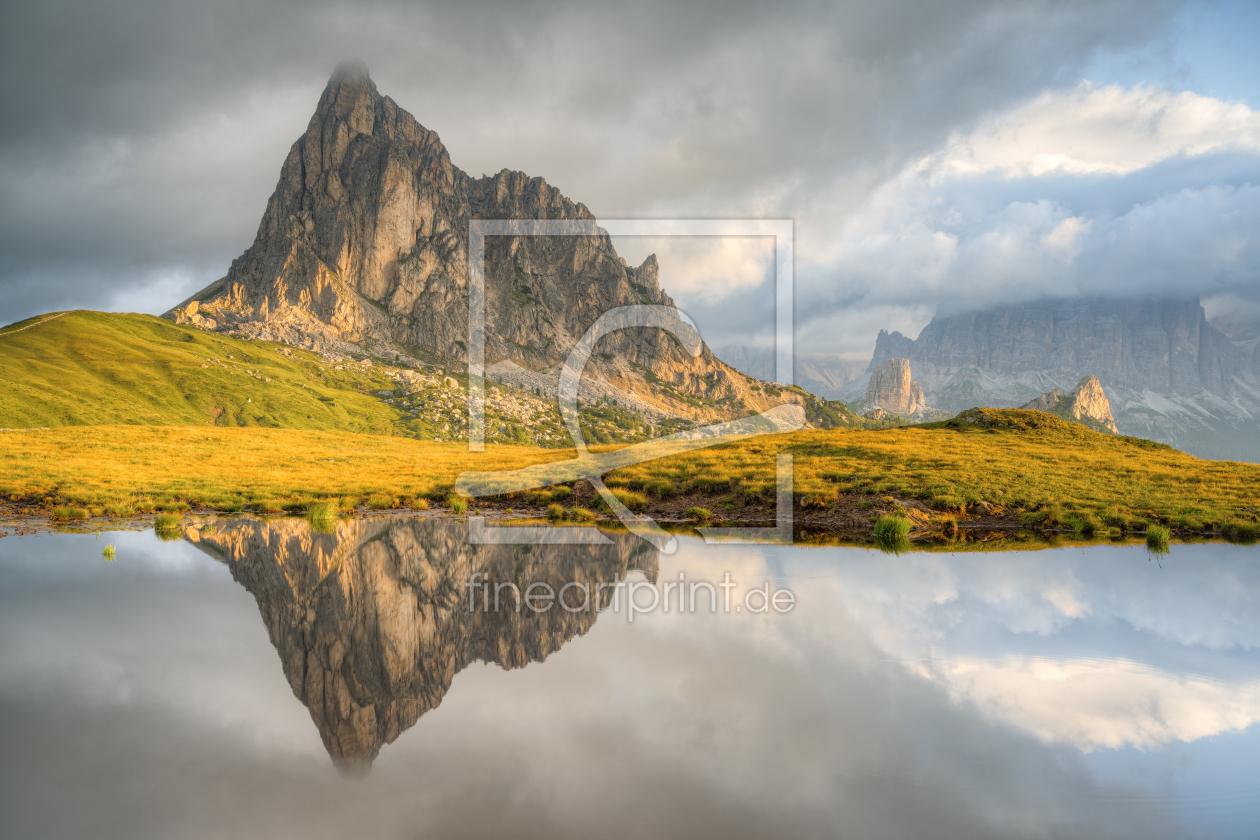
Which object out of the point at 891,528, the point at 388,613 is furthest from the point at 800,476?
the point at 388,613

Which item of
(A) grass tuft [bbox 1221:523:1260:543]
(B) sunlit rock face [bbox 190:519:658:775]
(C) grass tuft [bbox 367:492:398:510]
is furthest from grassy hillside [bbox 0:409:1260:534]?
(B) sunlit rock face [bbox 190:519:658:775]

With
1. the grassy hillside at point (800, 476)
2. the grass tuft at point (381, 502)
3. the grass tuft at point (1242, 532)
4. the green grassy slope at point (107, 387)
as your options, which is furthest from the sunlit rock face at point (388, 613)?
the green grassy slope at point (107, 387)

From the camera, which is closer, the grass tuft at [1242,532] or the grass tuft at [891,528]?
the grass tuft at [1242,532]

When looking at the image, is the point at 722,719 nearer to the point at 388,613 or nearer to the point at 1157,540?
the point at 388,613

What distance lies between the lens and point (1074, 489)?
30.8 m

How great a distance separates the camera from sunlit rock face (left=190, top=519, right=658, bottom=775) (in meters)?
8.59

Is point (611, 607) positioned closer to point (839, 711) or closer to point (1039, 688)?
point (839, 711)

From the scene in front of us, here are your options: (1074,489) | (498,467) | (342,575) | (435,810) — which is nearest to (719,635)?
(435,810)

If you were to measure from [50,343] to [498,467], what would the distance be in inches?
8204

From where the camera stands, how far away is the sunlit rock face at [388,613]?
28.2 feet

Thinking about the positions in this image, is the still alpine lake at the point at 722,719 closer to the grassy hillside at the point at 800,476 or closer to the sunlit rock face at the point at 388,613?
the sunlit rock face at the point at 388,613

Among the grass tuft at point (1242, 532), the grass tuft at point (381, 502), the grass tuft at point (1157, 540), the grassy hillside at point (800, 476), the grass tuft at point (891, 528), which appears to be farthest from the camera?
the grass tuft at point (381, 502)

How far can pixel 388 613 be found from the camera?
40.8ft

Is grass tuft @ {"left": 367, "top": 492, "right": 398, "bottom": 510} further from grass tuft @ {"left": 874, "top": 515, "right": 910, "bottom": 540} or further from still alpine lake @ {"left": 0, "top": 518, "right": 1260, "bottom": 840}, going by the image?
grass tuft @ {"left": 874, "top": 515, "right": 910, "bottom": 540}
